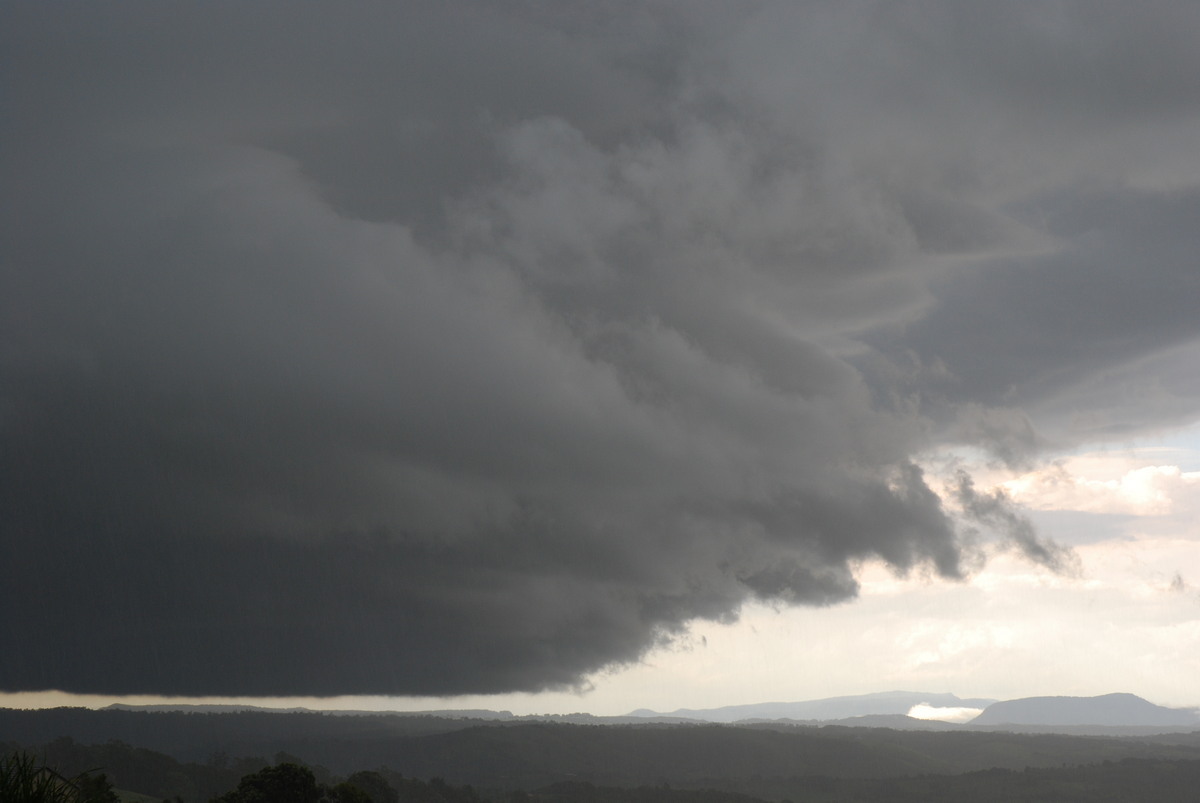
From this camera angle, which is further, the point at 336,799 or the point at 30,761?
the point at 336,799

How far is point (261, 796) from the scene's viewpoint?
137000 millimetres

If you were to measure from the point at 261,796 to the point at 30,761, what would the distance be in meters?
110

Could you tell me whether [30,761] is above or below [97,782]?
above

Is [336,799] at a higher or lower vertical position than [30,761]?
lower

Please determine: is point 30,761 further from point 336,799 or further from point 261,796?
point 336,799

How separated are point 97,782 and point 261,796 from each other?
2965 cm

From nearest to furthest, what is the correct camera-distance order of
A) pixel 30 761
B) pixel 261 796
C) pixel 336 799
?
pixel 30 761
pixel 261 796
pixel 336 799

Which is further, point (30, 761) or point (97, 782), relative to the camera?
point (97, 782)

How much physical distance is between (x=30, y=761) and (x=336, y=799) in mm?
123816

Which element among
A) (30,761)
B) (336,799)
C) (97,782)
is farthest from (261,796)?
(30,761)

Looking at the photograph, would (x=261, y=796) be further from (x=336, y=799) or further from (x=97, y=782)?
(x=97, y=782)

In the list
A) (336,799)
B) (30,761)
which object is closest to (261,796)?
(336,799)

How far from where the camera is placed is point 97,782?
14500cm

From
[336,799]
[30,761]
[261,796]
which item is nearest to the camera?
[30,761]
